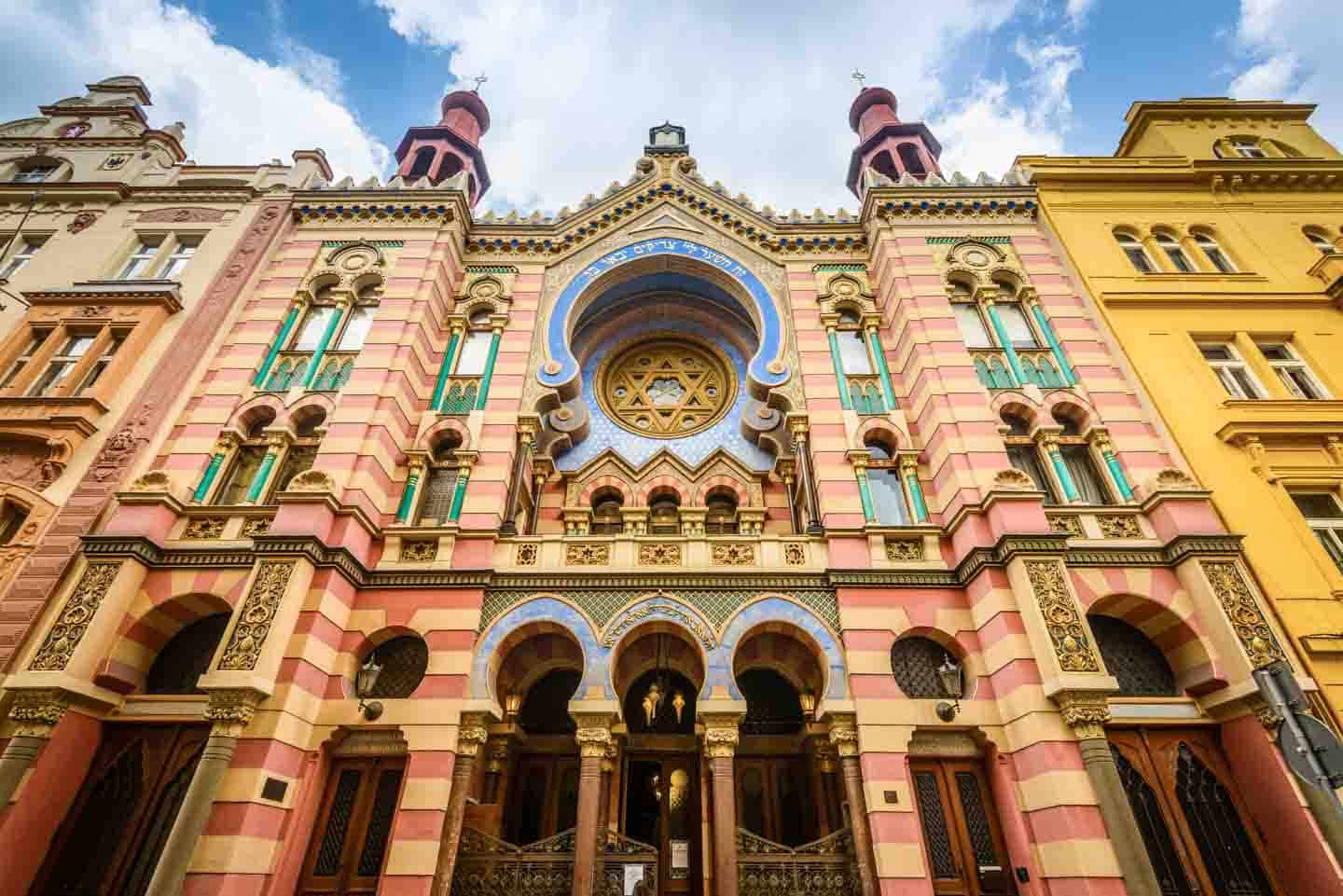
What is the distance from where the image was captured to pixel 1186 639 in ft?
36.7

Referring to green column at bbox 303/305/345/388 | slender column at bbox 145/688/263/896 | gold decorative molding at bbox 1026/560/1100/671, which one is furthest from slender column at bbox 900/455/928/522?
green column at bbox 303/305/345/388

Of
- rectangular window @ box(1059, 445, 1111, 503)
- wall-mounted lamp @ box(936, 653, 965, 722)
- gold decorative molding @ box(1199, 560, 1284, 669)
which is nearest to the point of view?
gold decorative molding @ box(1199, 560, 1284, 669)

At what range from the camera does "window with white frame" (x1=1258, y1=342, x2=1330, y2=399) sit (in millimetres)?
14422

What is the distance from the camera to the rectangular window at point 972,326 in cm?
1568

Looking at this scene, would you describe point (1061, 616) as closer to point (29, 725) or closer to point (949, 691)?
point (949, 691)

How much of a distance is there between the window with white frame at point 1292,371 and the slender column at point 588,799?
56.8ft

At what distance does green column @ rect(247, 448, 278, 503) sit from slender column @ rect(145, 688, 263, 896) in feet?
14.8

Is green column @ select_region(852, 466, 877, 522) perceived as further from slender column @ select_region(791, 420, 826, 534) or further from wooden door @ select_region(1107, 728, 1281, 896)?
wooden door @ select_region(1107, 728, 1281, 896)

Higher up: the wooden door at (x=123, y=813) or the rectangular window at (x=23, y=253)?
the rectangular window at (x=23, y=253)

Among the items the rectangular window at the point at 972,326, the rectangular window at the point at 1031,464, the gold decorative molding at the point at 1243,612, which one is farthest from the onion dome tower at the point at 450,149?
the gold decorative molding at the point at 1243,612

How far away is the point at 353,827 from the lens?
420 inches

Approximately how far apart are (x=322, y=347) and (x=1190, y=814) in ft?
65.5

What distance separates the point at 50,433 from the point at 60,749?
674cm

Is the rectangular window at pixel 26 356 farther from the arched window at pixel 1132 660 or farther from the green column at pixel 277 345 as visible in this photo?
the arched window at pixel 1132 660
